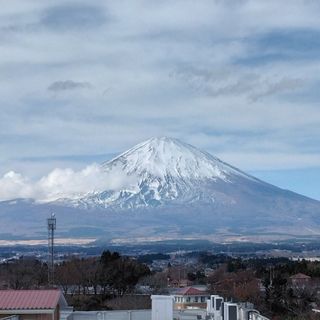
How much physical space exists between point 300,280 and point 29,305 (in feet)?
162

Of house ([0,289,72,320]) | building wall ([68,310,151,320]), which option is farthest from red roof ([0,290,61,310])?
building wall ([68,310,151,320])

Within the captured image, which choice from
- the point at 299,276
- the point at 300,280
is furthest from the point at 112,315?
the point at 299,276

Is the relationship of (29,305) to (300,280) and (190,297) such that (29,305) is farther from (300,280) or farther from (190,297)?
(300,280)

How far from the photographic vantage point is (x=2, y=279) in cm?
6412

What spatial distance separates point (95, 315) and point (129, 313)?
1373 mm

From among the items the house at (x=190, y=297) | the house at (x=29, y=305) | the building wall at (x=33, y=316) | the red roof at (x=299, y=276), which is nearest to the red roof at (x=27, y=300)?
the house at (x=29, y=305)

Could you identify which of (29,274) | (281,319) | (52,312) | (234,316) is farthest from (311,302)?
(52,312)

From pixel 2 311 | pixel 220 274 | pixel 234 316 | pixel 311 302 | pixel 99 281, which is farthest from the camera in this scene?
pixel 220 274

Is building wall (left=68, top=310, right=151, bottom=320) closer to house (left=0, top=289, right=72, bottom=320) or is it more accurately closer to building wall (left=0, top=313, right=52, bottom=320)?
house (left=0, top=289, right=72, bottom=320)

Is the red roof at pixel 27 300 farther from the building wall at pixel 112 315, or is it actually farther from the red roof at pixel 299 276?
the red roof at pixel 299 276

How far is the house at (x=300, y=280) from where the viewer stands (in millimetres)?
61678

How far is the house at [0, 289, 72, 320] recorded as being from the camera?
17891 mm

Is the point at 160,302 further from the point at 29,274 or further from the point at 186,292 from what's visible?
the point at 29,274

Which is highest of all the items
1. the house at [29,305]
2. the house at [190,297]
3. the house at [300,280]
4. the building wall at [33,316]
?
the house at [29,305]
